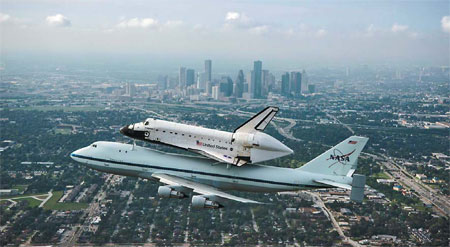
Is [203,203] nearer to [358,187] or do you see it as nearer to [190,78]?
[358,187]

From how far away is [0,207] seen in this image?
5994 centimetres

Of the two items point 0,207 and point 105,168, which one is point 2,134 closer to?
point 0,207

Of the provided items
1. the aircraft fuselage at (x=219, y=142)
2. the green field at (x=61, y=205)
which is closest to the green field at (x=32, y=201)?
the green field at (x=61, y=205)

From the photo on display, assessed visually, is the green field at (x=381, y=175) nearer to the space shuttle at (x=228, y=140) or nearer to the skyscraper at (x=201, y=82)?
the space shuttle at (x=228, y=140)

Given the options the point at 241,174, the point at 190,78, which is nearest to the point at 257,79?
the point at 190,78

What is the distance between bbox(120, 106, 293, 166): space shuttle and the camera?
103ft

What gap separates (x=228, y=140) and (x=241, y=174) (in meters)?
2.63

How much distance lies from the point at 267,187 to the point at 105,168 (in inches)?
471

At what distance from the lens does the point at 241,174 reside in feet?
106

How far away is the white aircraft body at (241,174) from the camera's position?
104 ft

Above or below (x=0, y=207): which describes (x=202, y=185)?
above

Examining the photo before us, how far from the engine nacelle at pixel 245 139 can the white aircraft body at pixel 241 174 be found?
2.08 meters

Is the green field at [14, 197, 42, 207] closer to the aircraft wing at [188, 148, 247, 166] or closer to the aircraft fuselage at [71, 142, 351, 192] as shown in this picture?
the aircraft fuselage at [71, 142, 351, 192]

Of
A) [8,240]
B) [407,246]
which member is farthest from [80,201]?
[407,246]
